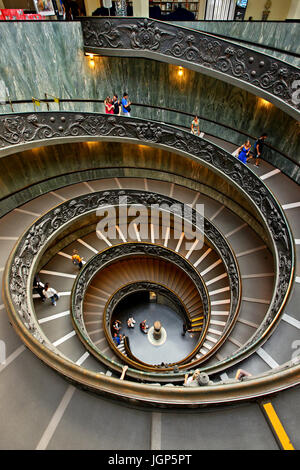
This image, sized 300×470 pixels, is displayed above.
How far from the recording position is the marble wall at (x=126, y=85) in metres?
9.66

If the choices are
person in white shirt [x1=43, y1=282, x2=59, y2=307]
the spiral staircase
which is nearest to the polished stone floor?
the spiral staircase

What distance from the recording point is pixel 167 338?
15.0 metres

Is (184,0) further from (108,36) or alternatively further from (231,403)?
(231,403)

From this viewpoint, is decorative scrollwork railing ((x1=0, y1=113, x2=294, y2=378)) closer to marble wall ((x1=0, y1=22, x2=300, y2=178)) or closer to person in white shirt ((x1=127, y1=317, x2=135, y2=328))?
marble wall ((x1=0, y1=22, x2=300, y2=178))

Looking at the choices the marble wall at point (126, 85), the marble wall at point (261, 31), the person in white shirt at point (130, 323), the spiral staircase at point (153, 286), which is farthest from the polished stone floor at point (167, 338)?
the marble wall at point (261, 31)

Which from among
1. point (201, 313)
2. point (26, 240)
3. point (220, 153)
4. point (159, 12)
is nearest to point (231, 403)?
point (26, 240)

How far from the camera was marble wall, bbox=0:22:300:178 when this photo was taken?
31.7 ft

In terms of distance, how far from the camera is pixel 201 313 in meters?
13.5

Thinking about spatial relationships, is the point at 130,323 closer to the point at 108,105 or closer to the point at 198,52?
the point at 108,105

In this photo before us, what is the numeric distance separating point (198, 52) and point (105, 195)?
7.16 m

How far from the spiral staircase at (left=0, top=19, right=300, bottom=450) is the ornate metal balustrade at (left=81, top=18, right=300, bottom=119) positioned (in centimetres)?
244

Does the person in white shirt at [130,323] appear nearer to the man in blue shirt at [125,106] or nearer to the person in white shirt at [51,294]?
the person in white shirt at [51,294]

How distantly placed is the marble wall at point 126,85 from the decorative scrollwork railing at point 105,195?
1718 mm

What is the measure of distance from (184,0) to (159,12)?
2623mm
